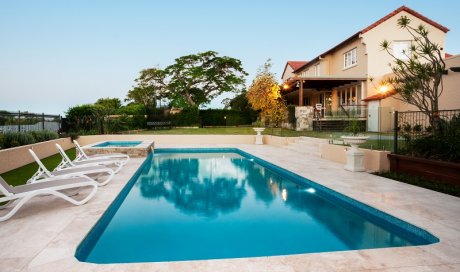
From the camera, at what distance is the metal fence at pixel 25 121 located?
11930 millimetres

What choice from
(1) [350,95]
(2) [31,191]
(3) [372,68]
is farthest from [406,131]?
(1) [350,95]

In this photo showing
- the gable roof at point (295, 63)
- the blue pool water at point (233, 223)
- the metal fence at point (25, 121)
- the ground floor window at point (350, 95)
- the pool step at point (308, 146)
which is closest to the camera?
the blue pool water at point (233, 223)

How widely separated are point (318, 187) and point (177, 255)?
4282 millimetres

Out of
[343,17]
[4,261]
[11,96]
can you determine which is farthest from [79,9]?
[4,261]

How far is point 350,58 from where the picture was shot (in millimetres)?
22891

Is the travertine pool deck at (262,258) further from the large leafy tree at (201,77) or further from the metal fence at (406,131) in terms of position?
the large leafy tree at (201,77)

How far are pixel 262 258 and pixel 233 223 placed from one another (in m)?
2.30

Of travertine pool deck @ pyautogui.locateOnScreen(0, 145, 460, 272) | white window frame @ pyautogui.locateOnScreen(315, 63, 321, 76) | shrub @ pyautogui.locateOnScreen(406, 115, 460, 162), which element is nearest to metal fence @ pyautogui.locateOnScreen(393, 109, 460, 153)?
shrub @ pyautogui.locateOnScreen(406, 115, 460, 162)

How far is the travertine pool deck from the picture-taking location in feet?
10.6

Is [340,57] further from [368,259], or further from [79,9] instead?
[368,259]

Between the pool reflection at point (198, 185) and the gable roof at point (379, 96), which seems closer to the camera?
the pool reflection at point (198, 185)

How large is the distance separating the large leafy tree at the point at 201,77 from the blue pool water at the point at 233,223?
97.7ft

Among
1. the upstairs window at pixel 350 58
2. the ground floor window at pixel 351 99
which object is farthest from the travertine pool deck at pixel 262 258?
the upstairs window at pixel 350 58

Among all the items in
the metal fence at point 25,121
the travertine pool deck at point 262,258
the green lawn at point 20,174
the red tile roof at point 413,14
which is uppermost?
the red tile roof at point 413,14
